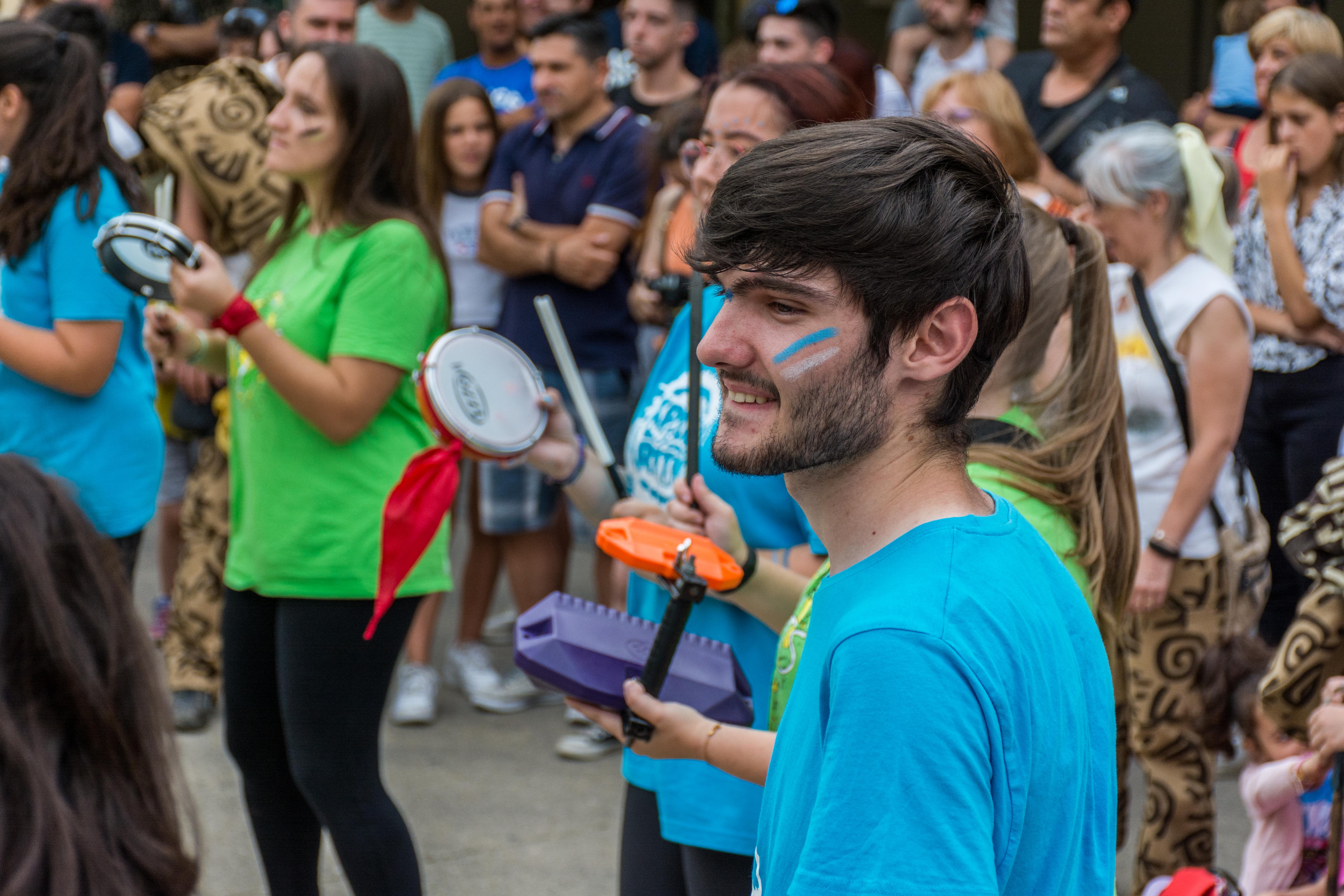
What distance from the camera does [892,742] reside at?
38.0 inches

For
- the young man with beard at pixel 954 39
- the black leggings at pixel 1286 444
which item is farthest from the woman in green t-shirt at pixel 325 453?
the young man with beard at pixel 954 39

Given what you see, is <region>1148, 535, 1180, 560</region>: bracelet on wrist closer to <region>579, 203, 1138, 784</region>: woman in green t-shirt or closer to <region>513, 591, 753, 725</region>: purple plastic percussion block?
<region>579, 203, 1138, 784</region>: woman in green t-shirt

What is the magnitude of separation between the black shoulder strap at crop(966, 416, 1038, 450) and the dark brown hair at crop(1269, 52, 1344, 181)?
113 inches

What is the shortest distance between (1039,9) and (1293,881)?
6.73 meters

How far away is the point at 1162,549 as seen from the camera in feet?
10.5

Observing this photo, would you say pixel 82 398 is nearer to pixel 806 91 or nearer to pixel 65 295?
pixel 65 295

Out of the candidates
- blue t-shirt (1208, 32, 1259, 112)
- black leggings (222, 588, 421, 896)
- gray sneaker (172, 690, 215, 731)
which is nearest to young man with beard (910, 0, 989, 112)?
blue t-shirt (1208, 32, 1259, 112)

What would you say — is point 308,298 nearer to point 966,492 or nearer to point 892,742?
point 966,492

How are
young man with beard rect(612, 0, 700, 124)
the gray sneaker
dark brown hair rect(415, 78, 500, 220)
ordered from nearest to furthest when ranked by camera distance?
1. the gray sneaker
2. dark brown hair rect(415, 78, 500, 220)
3. young man with beard rect(612, 0, 700, 124)

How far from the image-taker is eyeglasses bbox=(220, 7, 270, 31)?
6555 mm

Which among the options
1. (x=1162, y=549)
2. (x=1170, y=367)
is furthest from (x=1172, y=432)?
(x=1162, y=549)

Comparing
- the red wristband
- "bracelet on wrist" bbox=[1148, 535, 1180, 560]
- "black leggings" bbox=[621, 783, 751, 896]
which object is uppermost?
the red wristband

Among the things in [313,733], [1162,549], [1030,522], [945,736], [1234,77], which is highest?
[1234,77]

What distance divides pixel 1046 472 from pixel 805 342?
0.76 m
